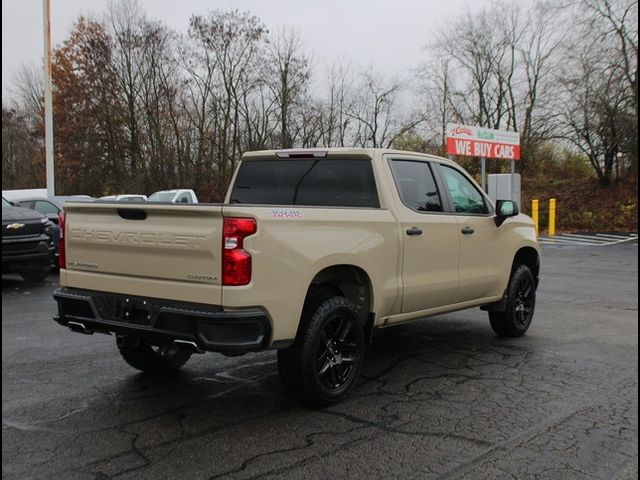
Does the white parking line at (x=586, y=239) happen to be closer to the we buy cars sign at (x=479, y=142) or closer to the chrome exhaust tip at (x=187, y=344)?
the we buy cars sign at (x=479, y=142)

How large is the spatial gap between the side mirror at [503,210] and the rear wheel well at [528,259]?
0.72m

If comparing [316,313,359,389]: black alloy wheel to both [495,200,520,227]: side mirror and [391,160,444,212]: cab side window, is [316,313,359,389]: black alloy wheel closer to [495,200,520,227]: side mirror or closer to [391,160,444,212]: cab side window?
[391,160,444,212]: cab side window

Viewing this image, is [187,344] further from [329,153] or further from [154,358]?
[329,153]

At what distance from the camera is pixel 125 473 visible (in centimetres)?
329

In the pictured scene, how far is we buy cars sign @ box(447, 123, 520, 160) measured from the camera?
865 inches

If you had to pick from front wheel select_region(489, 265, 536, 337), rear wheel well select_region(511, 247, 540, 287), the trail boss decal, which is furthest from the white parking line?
the trail boss decal

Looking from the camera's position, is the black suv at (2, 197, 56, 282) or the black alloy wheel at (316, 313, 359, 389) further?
the black suv at (2, 197, 56, 282)

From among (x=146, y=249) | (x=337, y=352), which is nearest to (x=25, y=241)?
(x=146, y=249)

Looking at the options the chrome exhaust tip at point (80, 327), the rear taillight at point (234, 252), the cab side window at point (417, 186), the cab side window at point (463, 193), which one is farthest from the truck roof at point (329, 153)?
the chrome exhaust tip at point (80, 327)

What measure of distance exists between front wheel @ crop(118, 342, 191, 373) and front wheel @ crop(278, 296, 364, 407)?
134 cm

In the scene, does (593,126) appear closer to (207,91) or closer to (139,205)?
(207,91)

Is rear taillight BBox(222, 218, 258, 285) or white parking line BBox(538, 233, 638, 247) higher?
rear taillight BBox(222, 218, 258, 285)

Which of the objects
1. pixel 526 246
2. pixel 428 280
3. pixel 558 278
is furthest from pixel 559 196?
pixel 428 280

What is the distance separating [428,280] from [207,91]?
3176cm
